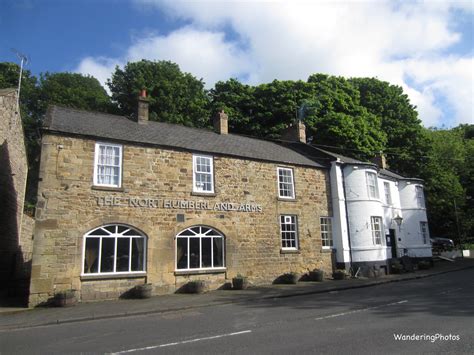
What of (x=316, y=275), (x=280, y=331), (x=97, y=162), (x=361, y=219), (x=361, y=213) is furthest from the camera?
(x=361, y=213)

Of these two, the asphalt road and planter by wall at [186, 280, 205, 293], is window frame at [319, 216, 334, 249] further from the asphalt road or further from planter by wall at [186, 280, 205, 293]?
the asphalt road

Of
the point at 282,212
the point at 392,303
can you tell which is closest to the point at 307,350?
the point at 392,303

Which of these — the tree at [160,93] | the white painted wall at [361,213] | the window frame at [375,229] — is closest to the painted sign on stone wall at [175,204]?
the white painted wall at [361,213]

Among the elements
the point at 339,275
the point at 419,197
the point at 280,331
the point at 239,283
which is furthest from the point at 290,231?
the point at 419,197

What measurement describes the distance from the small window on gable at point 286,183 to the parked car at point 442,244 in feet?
74.4

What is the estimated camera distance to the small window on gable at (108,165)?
15.4m

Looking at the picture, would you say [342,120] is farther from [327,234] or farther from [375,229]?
[327,234]

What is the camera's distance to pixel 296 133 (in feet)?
86.3

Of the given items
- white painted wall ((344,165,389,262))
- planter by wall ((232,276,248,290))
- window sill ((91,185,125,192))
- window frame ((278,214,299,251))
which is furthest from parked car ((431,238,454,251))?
window sill ((91,185,125,192))

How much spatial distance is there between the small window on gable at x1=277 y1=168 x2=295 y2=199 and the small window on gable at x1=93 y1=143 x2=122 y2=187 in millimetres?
8909

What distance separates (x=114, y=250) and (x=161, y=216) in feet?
8.04

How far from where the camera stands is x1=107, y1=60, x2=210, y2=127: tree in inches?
1314

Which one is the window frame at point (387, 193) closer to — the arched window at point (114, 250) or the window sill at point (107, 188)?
the arched window at point (114, 250)

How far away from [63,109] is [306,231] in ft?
46.3
